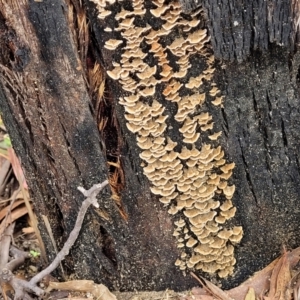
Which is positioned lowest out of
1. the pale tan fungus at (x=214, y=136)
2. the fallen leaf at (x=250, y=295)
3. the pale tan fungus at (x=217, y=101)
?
the fallen leaf at (x=250, y=295)

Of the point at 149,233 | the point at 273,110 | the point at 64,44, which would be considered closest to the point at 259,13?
the point at 273,110

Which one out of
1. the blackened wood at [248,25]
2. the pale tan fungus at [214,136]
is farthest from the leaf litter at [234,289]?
the blackened wood at [248,25]

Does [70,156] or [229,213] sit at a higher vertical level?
[70,156]

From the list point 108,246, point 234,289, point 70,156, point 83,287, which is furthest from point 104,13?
point 234,289

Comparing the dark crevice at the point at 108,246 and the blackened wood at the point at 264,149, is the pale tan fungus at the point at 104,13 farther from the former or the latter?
the dark crevice at the point at 108,246

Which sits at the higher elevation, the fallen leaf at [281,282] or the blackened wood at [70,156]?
the blackened wood at [70,156]

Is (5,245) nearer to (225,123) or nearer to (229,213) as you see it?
(229,213)
